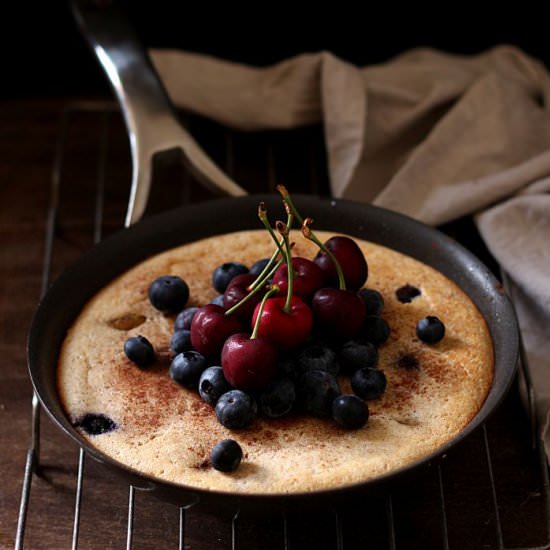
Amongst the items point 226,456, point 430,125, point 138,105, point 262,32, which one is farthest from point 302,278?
point 262,32

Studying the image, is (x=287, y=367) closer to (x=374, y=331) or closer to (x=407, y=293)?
(x=374, y=331)

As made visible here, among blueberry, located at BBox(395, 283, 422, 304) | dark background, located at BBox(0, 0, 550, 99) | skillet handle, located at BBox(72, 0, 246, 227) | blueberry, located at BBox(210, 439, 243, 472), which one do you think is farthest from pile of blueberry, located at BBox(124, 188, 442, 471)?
dark background, located at BBox(0, 0, 550, 99)

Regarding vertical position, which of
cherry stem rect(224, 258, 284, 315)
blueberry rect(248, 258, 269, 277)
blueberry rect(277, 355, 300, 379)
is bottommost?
blueberry rect(248, 258, 269, 277)

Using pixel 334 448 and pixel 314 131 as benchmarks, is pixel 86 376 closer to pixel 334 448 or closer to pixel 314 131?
pixel 334 448

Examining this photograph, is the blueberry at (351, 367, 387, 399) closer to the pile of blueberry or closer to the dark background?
the pile of blueberry

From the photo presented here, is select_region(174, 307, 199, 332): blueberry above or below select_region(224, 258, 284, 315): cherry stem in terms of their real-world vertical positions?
below

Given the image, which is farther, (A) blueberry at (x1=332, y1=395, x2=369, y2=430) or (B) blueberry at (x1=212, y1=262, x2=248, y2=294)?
(B) blueberry at (x1=212, y1=262, x2=248, y2=294)

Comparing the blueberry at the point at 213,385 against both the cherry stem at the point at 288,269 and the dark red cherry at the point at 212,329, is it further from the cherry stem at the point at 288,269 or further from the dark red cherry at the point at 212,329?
the cherry stem at the point at 288,269

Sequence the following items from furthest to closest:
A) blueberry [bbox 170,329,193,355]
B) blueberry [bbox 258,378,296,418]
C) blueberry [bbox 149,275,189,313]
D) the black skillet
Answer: blueberry [bbox 149,275,189,313] → blueberry [bbox 170,329,193,355] → blueberry [bbox 258,378,296,418] → the black skillet
